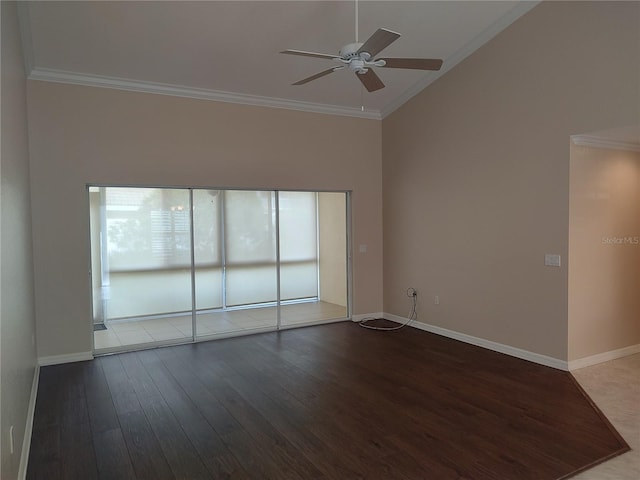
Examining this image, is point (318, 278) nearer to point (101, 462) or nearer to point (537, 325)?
point (537, 325)

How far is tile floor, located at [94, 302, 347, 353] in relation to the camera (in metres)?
5.59

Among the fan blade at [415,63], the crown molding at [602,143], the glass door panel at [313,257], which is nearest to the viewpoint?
the fan blade at [415,63]

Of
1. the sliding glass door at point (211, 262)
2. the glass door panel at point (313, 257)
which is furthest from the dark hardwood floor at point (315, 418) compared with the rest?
the glass door panel at point (313, 257)

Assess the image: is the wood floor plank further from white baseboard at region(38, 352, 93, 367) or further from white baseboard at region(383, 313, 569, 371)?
white baseboard at region(383, 313, 569, 371)

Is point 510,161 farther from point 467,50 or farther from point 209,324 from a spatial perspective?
point 209,324

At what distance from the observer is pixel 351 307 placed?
7.09 metres

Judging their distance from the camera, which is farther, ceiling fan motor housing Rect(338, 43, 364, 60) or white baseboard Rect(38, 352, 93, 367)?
white baseboard Rect(38, 352, 93, 367)

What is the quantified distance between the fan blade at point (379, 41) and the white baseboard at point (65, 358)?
15.0ft

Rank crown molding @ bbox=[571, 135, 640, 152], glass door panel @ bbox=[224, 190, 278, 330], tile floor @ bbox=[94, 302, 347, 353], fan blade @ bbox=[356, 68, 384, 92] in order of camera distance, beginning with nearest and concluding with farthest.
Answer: fan blade @ bbox=[356, 68, 384, 92]
crown molding @ bbox=[571, 135, 640, 152]
tile floor @ bbox=[94, 302, 347, 353]
glass door panel @ bbox=[224, 190, 278, 330]

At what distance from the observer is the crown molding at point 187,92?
4965 mm

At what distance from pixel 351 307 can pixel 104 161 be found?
409 centimetres

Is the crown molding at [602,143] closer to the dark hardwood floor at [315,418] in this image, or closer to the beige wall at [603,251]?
the beige wall at [603,251]

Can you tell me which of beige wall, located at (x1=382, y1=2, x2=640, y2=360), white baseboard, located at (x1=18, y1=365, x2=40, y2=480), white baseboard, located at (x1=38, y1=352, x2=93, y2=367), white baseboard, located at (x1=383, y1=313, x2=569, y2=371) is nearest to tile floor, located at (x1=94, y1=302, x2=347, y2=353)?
white baseboard, located at (x1=38, y1=352, x2=93, y2=367)

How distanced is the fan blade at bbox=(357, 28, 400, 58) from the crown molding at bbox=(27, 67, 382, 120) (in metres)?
3.24
